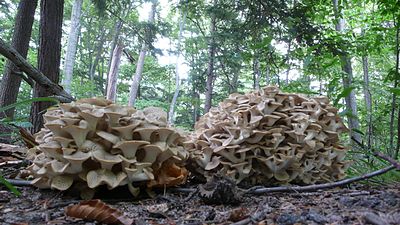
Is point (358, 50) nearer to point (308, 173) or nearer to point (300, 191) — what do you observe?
point (308, 173)

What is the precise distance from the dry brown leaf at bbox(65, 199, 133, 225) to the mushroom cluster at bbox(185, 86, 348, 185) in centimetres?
100

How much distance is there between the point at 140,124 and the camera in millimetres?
1997

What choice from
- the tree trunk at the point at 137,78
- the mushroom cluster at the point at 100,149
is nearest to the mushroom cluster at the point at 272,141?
the mushroom cluster at the point at 100,149

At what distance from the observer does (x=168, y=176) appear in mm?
2158

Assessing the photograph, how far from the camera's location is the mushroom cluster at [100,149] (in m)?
1.85

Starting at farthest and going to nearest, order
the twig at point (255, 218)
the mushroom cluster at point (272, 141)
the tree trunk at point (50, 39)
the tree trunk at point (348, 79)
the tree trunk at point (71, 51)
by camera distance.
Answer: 1. the tree trunk at point (71, 51)
2. the tree trunk at point (50, 39)
3. the tree trunk at point (348, 79)
4. the mushroom cluster at point (272, 141)
5. the twig at point (255, 218)

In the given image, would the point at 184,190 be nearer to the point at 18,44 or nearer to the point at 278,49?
the point at 18,44

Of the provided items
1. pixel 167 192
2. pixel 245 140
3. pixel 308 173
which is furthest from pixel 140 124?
pixel 308 173

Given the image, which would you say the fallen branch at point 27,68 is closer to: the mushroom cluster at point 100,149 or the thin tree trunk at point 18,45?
the mushroom cluster at point 100,149

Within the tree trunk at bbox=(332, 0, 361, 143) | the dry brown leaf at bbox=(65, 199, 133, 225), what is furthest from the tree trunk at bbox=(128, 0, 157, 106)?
the dry brown leaf at bbox=(65, 199, 133, 225)

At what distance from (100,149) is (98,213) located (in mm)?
538

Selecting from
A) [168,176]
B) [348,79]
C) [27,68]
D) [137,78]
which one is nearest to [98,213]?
[168,176]

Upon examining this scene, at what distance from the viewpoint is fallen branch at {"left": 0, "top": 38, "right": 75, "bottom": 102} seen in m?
2.50

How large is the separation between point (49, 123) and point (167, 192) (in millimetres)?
856
